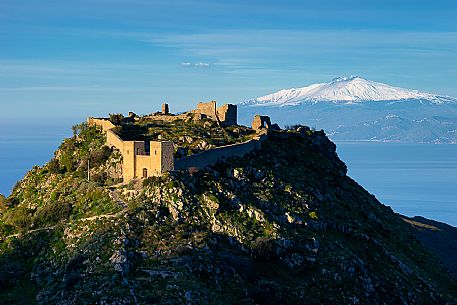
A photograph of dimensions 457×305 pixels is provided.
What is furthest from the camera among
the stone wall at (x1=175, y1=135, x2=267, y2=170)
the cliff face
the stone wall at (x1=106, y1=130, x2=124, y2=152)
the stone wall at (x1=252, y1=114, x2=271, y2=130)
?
the stone wall at (x1=252, y1=114, x2=271, y2=130)

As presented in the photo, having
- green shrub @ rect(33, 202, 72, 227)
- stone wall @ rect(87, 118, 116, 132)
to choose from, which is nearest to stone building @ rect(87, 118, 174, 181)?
green shrub @ rect(33, 202, 72, 227)

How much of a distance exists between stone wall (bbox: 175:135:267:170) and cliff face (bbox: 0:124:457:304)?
0.62 metres

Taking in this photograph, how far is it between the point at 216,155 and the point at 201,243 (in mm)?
10556

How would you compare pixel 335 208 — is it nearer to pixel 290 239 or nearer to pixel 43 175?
pixel 290 239

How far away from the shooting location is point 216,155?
48969 mm

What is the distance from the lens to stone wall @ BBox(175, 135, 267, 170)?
4591 centimetres

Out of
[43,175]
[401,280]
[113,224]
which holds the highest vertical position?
[43,175]

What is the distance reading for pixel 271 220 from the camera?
44.2 metres

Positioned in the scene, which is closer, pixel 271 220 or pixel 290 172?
pixel 271 220

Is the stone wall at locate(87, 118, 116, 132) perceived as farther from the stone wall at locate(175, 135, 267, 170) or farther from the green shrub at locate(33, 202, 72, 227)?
the green shrub at locate(33, 202, 72, 227)

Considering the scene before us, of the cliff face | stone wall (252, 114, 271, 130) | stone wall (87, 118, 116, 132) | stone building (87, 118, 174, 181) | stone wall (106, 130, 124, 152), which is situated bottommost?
the cliff face

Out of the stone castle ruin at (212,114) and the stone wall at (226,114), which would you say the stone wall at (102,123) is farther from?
the stone wall at (226,114)

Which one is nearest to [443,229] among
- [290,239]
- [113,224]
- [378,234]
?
[378,234]

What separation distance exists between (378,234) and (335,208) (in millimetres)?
4797
